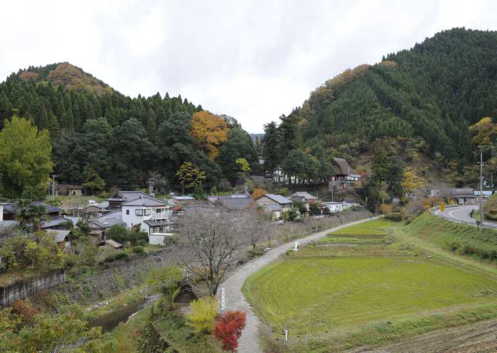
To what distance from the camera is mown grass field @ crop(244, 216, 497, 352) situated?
45.1 feet

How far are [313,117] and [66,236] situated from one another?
8063cm

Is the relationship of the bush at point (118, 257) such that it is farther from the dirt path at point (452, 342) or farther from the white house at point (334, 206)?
the white house at point (334, 206)

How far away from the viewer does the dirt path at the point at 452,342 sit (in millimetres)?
12344

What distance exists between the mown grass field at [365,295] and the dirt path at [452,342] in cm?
46

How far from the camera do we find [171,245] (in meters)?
29.0

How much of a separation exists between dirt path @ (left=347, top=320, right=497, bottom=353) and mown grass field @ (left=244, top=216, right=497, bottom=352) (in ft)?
1.52

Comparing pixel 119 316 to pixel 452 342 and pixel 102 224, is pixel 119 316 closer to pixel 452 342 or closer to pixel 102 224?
pixel 102 224

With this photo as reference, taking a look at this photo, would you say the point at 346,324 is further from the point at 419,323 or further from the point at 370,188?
the point at 370,188

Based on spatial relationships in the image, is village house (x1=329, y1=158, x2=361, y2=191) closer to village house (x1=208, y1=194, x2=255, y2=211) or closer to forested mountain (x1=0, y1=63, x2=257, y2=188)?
forested mountain (x1=0, y1=63, x2=257, y2=188)

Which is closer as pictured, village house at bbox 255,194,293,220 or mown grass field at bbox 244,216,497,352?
mown grass field at bbox 244,216,497,352

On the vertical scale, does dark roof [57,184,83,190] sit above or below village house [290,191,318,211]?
above

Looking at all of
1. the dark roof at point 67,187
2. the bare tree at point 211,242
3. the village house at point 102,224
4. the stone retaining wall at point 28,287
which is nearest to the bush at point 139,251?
the village house at point 102,224

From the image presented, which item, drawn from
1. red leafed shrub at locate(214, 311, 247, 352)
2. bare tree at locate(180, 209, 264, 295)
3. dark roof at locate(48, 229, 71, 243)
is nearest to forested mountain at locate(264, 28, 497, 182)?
bare tree at locate(180, 209, 264, 295)

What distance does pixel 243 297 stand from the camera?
59.6 feet
